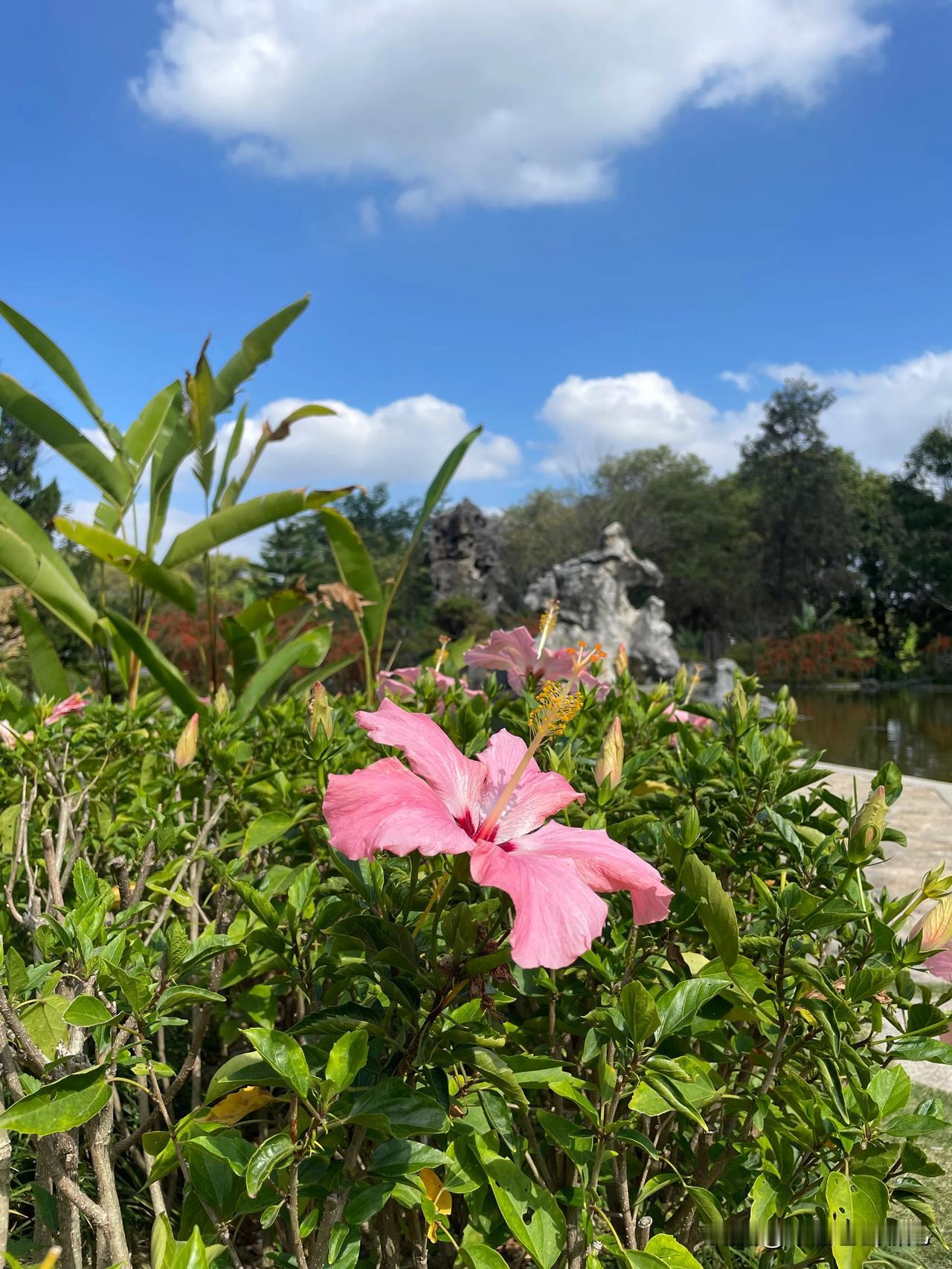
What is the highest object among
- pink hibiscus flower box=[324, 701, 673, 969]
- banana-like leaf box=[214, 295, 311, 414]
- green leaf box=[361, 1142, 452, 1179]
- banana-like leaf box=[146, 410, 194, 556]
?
banana-like leaf box=[214, 295, 311, 414]

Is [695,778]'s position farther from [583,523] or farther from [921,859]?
[583,523]

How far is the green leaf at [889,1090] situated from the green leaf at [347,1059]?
48 centimetres

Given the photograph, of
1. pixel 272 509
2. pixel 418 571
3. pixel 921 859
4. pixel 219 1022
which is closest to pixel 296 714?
pixel 219 1022

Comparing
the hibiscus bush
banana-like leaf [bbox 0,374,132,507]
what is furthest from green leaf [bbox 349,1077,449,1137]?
banana-like leaf [bbox 0,374,132,507]

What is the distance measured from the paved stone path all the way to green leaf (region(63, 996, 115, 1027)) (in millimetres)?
2214

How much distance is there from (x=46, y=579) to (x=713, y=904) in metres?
2.86

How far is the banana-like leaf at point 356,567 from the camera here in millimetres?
3309

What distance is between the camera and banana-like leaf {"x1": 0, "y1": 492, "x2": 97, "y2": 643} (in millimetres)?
2877

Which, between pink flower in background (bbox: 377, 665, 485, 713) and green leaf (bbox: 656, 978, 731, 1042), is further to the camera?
pink flower in background (bbox: 377, 665, 485, 713)

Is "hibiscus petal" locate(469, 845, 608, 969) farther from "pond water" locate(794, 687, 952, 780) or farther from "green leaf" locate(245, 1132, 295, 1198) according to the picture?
"pond water" locate(794, 687, 952, 780)

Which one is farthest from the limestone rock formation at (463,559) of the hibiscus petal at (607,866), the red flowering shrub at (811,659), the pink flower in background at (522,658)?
the hibiscus petal at (607,866)

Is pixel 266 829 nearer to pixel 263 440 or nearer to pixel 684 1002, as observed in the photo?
pixel 684 1002

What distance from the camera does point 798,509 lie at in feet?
83.2

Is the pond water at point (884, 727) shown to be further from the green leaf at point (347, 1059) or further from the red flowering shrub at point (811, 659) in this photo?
the green leaf at point (347, 1059)
